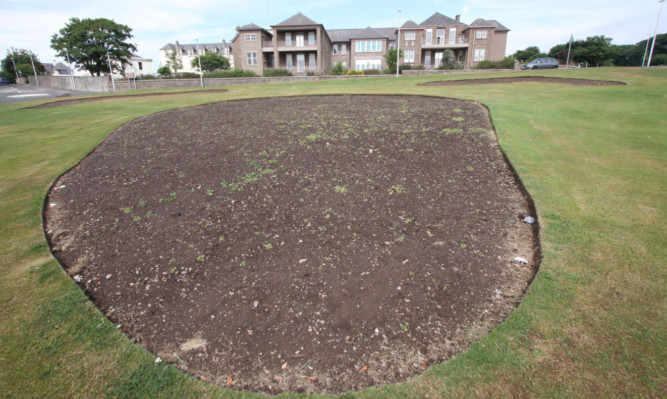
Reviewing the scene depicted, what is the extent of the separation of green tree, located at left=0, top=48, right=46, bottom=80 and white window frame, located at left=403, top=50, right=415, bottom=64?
87.2m

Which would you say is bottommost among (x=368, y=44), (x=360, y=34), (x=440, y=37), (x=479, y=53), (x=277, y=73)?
(x=277, y=73)

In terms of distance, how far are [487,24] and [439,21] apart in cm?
752

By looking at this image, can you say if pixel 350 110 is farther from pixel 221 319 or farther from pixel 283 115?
pixel 221 319

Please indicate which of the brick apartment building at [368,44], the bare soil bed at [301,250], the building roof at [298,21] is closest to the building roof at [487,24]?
the brick apartment building at [368,44]

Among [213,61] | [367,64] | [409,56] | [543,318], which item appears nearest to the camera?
[543,318]

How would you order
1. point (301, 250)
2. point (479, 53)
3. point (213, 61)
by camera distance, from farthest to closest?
point (213, 61)
point (479, 53)
point (301, 250)

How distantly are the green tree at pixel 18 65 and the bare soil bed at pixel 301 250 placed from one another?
100 metres

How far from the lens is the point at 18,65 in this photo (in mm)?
80062

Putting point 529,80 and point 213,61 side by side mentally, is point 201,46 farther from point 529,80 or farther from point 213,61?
point 529,80

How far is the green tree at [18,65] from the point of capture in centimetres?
7875

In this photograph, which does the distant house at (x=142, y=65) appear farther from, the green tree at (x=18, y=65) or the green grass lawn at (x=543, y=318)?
the green grass lawn at (x=543, y=318)

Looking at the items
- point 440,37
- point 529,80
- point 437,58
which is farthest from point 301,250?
point 437,58

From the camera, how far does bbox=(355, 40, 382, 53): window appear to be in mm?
58209

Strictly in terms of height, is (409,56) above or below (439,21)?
below
